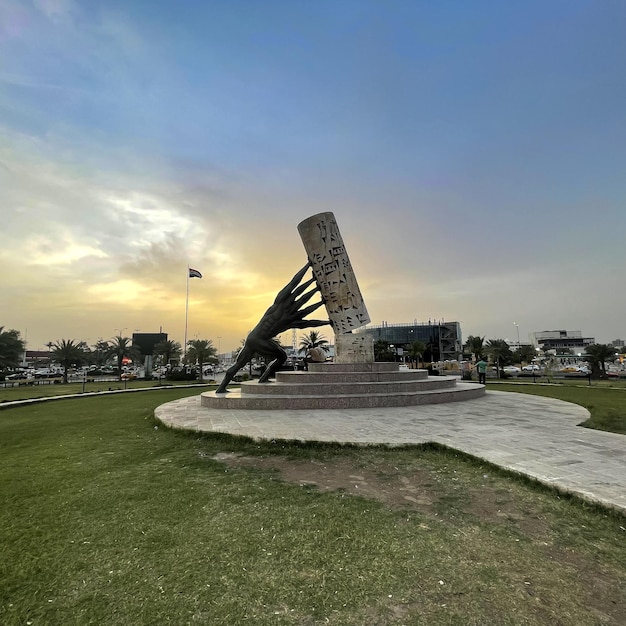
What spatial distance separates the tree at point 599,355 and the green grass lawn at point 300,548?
37198 mm

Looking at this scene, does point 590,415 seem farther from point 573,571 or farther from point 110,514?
point 110,514

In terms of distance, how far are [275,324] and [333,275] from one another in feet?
12.4

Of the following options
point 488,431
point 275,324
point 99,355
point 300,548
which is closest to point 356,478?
point 300,548

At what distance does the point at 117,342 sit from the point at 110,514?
153ft

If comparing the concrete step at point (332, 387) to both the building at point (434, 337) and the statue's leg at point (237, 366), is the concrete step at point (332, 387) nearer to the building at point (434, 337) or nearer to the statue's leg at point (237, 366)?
the statue's leg at point (237, 366)

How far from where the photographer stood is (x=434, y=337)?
294 feet

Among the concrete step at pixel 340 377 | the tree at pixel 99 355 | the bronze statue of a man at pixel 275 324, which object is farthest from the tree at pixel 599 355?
the tree at pixel 99 355

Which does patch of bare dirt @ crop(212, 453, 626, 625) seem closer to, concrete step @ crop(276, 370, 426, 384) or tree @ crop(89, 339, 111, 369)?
concrete step @ crop(276, 370, 426, 384)

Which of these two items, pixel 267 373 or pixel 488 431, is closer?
pixel 488 431

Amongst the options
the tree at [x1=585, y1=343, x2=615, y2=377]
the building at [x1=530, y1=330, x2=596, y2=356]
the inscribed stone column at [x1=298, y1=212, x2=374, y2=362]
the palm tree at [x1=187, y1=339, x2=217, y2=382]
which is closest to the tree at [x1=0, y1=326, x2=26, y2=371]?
the palm tree at [x1=187, y1=339, x2=217, y2=382]

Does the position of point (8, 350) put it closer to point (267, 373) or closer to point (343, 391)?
point (267, 373)

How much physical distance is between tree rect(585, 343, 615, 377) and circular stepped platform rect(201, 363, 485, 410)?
2731 centimetres

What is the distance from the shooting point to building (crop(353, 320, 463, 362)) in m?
87.6

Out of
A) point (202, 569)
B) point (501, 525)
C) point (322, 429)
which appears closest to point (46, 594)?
point (202, 569)
